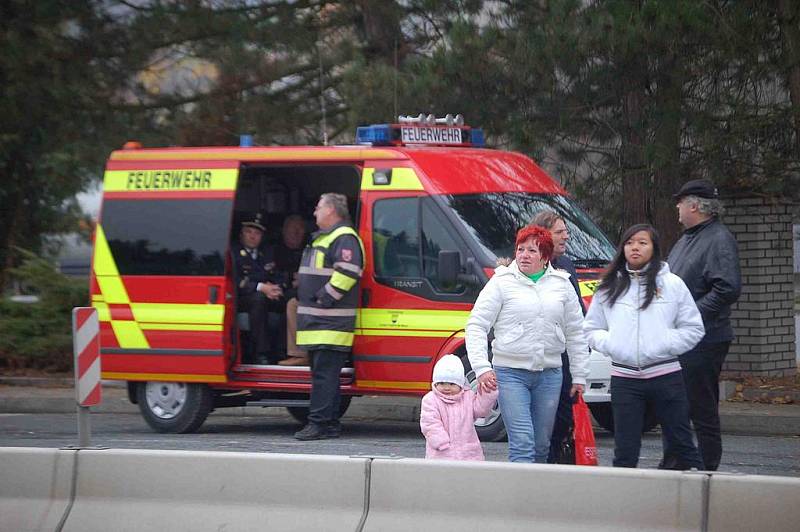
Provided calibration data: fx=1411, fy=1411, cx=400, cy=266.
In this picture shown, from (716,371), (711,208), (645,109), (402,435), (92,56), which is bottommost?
(402,435)

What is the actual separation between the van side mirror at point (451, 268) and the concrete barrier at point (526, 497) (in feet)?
12.8

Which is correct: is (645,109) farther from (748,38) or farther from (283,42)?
(283,42)

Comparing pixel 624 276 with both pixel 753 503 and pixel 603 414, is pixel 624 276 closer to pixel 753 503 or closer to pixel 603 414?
pixel 753 503

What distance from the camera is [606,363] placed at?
10.2 meters

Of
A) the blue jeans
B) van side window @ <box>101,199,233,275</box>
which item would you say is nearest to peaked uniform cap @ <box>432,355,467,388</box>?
the blue jeans

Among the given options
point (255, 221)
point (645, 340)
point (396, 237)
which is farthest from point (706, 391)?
point (255, 221)

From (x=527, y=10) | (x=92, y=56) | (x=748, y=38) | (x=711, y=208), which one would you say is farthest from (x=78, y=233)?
(x=711, y=208)

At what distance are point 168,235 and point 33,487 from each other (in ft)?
15.6

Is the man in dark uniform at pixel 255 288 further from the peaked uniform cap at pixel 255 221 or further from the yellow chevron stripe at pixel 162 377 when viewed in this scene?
the yellow chevron stripe at pixel 162 377

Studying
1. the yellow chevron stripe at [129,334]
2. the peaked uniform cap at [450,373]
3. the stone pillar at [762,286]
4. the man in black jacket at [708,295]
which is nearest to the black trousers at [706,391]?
the man in black jacket at [708,295]

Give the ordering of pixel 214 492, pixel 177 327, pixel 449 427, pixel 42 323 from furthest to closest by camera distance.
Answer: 1. pixel 42 323
2. pixel 177 327
3. pixel 449 427
4. pixel 214 492

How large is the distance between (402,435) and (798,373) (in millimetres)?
4692

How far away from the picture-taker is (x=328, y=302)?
34.3ft

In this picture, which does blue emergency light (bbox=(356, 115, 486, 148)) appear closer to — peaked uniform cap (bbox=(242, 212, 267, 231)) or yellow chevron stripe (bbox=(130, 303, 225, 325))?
peaked uniform cap (bbox=(242, 212, 267, 231))
